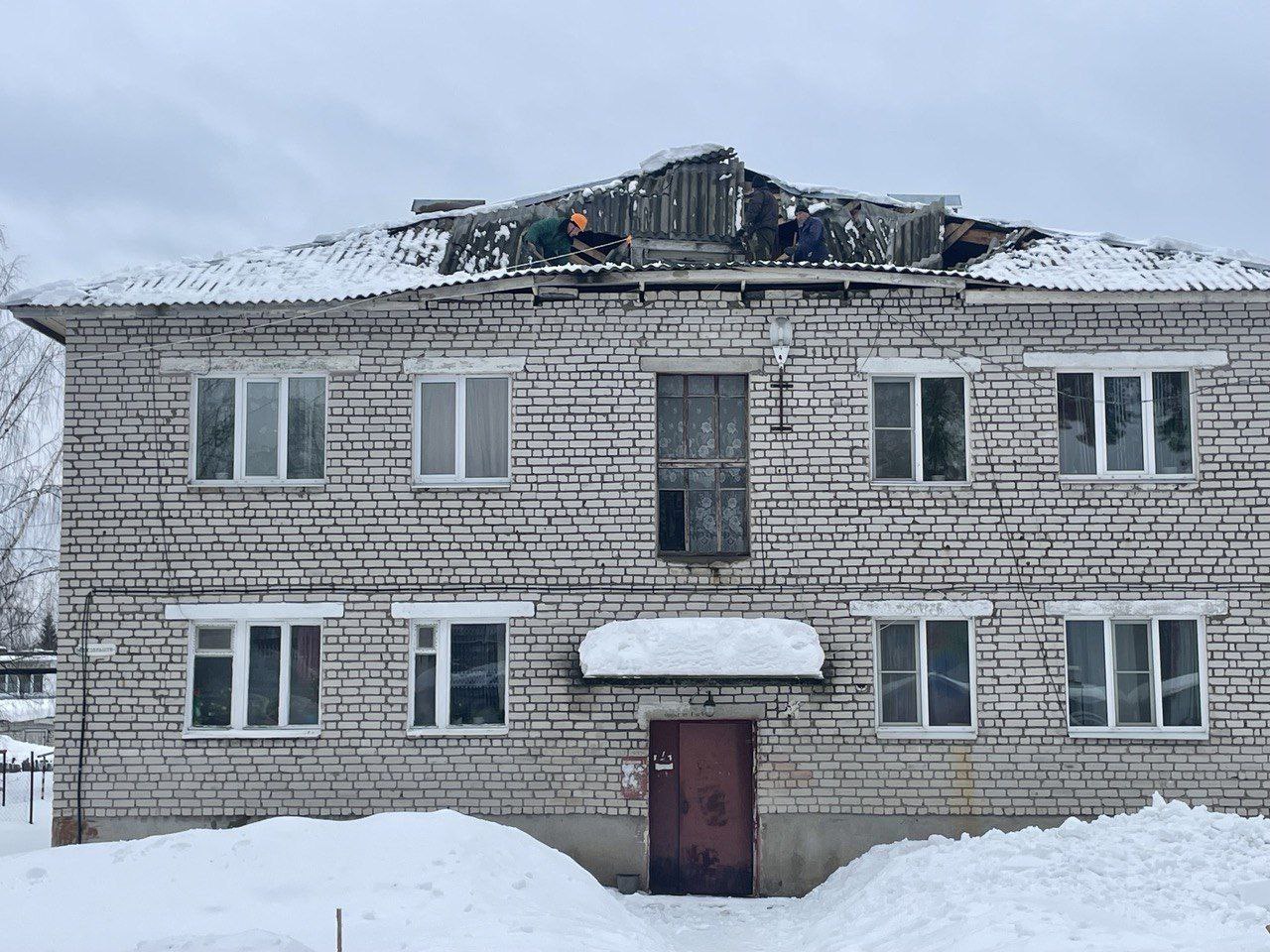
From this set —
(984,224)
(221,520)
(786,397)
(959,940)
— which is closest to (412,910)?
(959,940)

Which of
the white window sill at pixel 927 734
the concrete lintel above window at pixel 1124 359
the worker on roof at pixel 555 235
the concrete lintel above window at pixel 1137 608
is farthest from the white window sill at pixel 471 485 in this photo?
the concrete lintel above window at pixel 1137 608

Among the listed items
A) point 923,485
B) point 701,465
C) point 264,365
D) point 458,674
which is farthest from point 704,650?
point 264,365

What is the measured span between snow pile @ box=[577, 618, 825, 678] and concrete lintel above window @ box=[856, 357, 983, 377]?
279 centimetres

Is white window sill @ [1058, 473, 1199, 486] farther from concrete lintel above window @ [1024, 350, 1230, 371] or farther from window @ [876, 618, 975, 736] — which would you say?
window @ [876, 618, 975, 736]

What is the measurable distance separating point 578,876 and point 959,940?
322cm

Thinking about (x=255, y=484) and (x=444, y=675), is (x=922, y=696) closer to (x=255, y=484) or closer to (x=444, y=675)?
(x=444, y=675)

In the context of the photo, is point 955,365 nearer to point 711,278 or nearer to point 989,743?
point 711,278

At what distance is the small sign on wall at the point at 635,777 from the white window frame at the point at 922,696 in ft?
7.83

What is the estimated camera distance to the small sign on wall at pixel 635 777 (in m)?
12.4

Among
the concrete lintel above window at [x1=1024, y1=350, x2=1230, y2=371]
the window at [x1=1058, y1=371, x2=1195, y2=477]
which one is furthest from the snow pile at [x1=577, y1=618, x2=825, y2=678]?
the concrete lintel above window at [x1=1024, y1=350, x2=1230, y2=371]

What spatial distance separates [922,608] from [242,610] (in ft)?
22.8

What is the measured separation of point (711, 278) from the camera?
1259 cm

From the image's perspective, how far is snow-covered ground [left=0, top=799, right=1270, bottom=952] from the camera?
7.93 metres

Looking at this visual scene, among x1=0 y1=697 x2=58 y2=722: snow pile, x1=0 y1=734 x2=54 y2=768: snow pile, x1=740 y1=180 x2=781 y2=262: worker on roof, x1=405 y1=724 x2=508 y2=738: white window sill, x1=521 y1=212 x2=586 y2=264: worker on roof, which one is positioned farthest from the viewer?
x1=0 y1=697 x2=58 y2=722: snow pile
